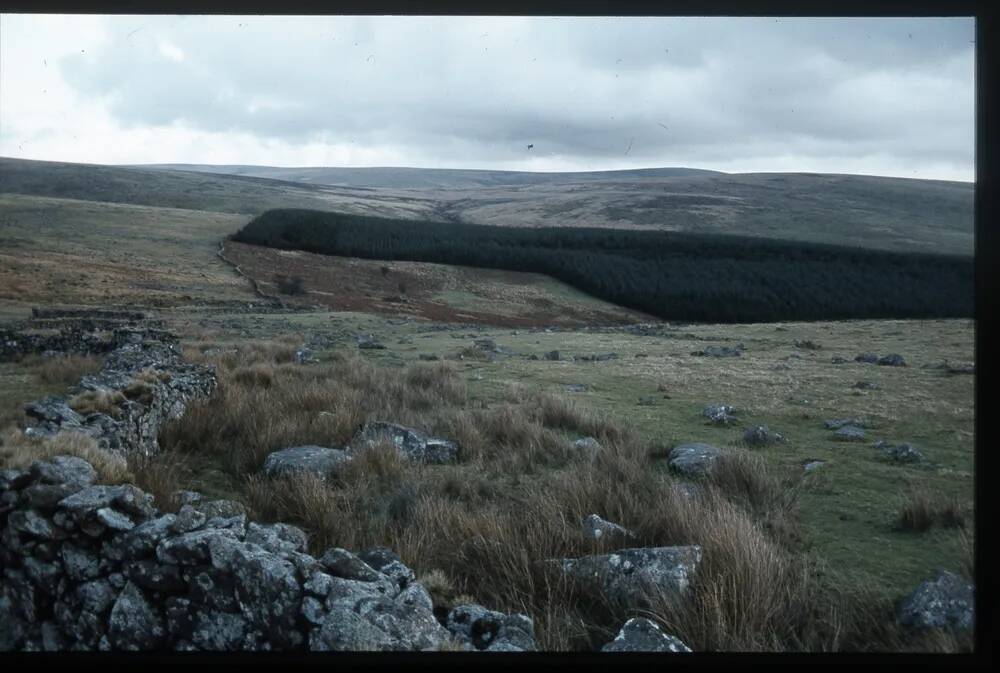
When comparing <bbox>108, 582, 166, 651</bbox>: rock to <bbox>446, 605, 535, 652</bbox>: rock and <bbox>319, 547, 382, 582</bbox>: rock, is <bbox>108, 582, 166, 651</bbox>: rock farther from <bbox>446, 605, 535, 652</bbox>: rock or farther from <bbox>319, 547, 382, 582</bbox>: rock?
<bbox>446, 605, 535, 652</bbox>: rock

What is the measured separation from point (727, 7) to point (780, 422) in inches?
208

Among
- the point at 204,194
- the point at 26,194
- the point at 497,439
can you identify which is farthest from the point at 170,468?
the point at 204,194

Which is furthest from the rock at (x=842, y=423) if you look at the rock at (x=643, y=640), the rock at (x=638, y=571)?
the rock at (x=643, y=640)

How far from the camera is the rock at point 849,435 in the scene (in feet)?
22.6

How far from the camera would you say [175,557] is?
343 cm

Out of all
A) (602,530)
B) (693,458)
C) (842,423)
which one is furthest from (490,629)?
(842,423)

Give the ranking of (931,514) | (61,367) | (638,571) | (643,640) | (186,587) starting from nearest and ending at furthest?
1. (643,640)
2. (186,587)
3. (638,571)
4. (931,514)
5. (61,367)

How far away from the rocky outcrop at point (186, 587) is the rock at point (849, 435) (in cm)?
496

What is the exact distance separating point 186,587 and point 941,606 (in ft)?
12.8

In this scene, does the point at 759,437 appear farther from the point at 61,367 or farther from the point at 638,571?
the point at 61,367

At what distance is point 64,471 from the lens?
4.30m

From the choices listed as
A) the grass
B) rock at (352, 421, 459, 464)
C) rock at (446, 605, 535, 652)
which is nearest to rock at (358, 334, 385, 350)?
the grass

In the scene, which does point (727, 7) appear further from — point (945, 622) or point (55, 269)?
point (55, 269)

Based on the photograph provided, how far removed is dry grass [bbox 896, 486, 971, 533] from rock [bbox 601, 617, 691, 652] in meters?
2.32
